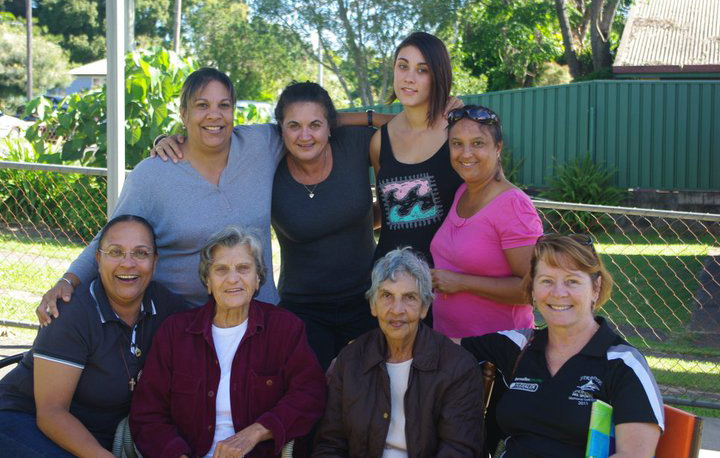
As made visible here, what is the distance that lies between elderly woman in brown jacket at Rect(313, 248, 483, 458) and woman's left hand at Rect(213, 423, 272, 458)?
0.79ft

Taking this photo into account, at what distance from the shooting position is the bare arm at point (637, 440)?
2.72 metres

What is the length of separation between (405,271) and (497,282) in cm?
41

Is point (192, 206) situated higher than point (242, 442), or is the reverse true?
point (192, 206)

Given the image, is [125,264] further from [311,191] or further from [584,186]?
[584,186]

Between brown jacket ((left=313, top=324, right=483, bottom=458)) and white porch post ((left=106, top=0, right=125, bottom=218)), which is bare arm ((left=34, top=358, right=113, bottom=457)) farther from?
white porch post ((left=106, top=0, right=125, bottom=218))

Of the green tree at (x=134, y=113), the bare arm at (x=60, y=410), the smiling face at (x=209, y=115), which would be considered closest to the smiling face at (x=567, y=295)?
the smiling face at (x=209, y=115)

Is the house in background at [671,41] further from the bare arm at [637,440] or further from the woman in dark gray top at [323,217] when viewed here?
the bare arm at [637,440]

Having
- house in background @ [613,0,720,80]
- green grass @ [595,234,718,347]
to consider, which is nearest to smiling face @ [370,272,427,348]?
green grass @ [595,234,718,347]

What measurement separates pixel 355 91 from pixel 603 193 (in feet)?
54.4

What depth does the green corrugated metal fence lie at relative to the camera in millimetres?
13648

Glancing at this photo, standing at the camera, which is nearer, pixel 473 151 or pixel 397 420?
pixel 397 420

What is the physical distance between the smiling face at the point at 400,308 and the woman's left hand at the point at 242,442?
62 cm

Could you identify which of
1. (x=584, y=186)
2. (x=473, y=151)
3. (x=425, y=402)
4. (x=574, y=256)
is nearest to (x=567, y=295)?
(x=574, y=256)

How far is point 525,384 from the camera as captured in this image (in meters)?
3.05
